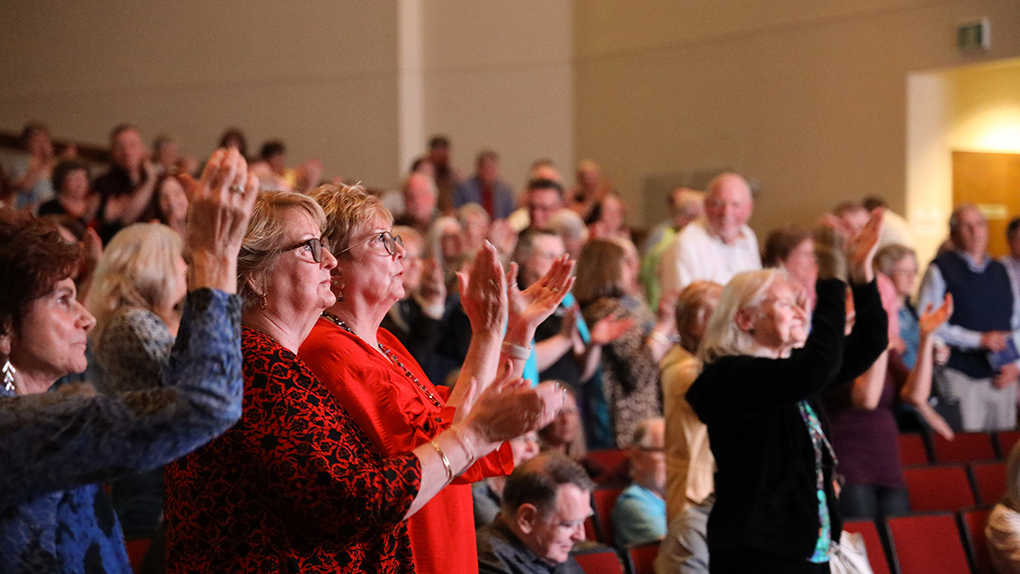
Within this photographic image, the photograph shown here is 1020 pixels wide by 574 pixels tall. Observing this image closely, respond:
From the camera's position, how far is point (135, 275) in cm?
261

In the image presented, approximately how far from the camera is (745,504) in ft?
7.73

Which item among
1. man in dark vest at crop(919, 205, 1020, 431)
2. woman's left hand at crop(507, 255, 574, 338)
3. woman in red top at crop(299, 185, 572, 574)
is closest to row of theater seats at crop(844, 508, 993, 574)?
woman's left hand at crop(507, 255, 574, 338)

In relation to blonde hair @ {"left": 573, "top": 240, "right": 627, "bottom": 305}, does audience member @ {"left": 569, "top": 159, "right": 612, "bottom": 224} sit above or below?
above

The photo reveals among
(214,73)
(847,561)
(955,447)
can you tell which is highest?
(214,73)

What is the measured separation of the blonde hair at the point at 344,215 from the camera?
181 cm

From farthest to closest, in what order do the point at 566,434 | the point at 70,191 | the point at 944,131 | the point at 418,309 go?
the point at 944,131 < the point at 70,191 < the point at 418,309 < the point at 566,434

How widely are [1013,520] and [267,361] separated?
271cm

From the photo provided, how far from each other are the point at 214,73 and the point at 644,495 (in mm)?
8886

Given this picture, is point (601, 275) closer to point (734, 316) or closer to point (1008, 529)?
point (1008, 529)

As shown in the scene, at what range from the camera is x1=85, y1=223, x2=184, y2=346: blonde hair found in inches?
102

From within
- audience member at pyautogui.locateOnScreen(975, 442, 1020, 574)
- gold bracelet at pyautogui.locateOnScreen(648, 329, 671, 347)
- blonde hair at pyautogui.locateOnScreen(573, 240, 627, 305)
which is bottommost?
audience member at pyautogui.locateOnScreen(975, 442, 1020, 574)

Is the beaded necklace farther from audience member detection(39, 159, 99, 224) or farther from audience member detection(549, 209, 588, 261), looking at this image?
audience member detection(39, 159, 99, 224)

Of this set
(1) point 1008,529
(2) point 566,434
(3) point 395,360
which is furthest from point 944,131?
(3) point 395,360

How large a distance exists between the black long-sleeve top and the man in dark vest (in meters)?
3.43
